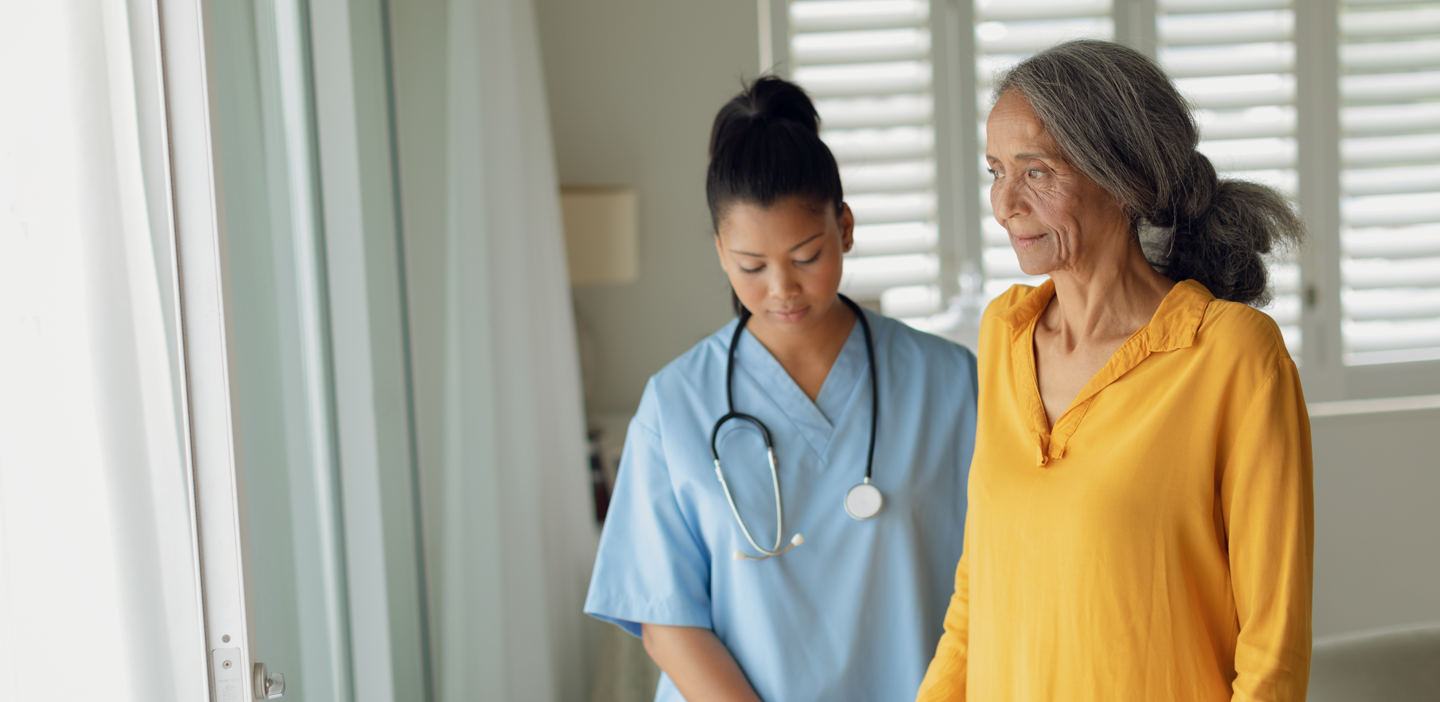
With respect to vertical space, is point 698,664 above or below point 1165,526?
below

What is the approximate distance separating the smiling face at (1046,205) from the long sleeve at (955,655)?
1.11 ft

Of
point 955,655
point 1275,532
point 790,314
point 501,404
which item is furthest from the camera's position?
point 501,404

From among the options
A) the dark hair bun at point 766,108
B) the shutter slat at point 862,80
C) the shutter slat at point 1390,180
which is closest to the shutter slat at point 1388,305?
the shutter slat at point 1390,180

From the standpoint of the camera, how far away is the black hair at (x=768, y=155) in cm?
110

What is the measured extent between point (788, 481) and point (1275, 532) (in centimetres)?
53

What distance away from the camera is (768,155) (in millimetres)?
1109

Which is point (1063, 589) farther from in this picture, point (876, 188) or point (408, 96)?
point (876, 188)

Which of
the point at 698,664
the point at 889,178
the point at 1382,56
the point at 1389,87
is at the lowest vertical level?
the point at 698,664

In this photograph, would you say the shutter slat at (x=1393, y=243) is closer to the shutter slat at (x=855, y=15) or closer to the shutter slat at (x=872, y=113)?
the shutter slat at (x=872, y=113)

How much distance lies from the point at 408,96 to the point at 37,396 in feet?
3.74

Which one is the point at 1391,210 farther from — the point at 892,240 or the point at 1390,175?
the point at 892,240

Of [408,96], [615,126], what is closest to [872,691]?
[408,96]

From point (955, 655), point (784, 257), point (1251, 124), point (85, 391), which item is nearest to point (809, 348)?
point (784, 257)

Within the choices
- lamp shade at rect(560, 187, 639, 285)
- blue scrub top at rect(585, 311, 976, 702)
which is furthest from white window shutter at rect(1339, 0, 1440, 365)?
blue scrub top at rect(585, 311, 976, 702)
